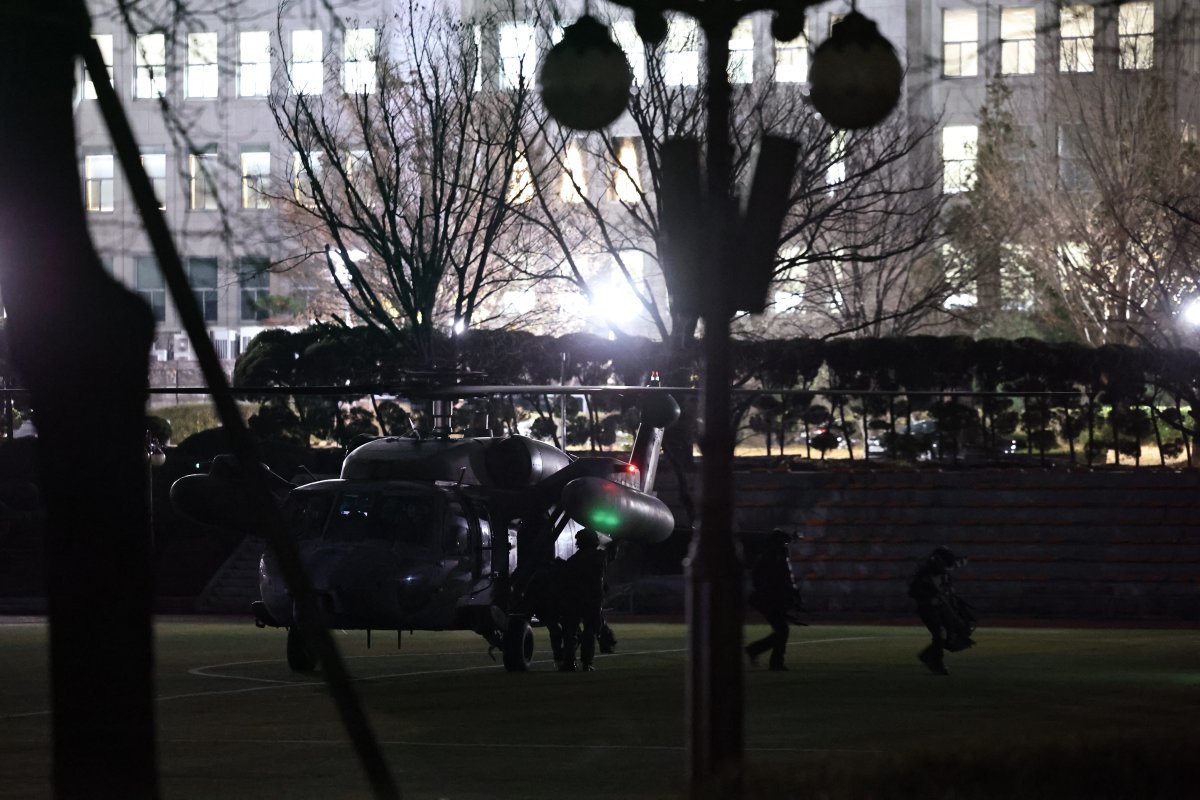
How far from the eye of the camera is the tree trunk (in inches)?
247

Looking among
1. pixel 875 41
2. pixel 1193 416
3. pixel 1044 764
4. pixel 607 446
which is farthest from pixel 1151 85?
pixel 1044 764

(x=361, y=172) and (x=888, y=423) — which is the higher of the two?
(x=361, y=172)

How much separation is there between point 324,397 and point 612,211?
1815 cm

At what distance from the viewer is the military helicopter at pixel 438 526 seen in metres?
18.2

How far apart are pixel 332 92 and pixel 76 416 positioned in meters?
33.3

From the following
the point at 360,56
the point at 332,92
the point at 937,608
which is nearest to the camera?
the point at 937,608

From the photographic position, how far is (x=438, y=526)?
19062 millimetres

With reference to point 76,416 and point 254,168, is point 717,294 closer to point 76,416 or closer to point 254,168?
point 76,416

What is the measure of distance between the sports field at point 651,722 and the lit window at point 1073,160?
52.8ft

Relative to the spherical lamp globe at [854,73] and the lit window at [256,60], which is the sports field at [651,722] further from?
the lit window at [256,60]

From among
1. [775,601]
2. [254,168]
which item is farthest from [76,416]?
[254,168]

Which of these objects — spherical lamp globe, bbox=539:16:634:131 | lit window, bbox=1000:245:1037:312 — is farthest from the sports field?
lit window, bbox=1000:245:1037:312

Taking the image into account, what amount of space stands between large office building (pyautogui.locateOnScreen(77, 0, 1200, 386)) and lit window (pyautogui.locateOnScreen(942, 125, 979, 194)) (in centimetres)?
9

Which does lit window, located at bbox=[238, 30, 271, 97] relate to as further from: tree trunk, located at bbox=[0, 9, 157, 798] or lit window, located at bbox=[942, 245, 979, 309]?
tree trunk, located at bbox=[0, 9, 157, 798]
